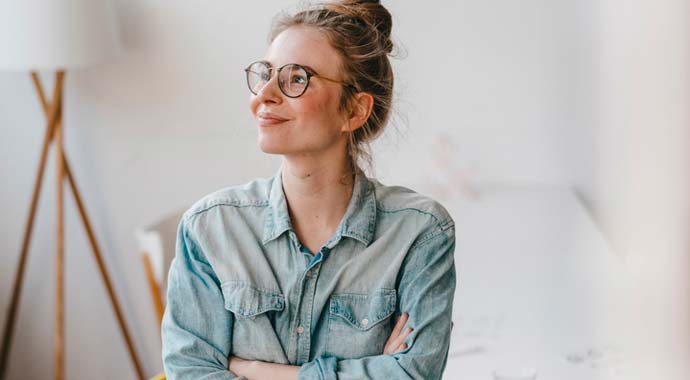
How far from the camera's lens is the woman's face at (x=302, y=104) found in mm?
1208

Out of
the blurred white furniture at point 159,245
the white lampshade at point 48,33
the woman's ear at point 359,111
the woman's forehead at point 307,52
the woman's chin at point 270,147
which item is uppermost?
the white lampshade at point 48,33

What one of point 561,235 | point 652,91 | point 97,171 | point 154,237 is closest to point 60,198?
point 97,171

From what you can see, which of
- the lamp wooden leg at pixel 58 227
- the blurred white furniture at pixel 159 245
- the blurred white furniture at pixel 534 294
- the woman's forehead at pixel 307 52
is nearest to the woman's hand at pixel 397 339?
the woman's forehead at pixel 307 52

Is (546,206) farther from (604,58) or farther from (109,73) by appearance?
(109,73)

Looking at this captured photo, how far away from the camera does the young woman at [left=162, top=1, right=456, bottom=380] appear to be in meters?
1.25

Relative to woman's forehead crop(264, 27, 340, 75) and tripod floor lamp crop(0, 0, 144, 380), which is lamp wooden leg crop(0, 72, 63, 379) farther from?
woman's forehead crop(264, 27, 340, 75)

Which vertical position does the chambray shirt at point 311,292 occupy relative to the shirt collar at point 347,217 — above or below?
below

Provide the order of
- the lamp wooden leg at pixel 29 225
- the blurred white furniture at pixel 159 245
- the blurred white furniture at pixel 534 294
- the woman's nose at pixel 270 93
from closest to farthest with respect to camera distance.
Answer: the woman's nose at pixel 270 93 → the blurred white furniture at pixel 534 294 → the blurred white furniture at pixel 159 245 → the lamp wooden leg at pixel 29 225

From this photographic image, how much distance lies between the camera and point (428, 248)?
4.25 ft

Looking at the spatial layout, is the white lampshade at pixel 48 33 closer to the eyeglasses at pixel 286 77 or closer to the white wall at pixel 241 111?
the white wall at pixel 241 111

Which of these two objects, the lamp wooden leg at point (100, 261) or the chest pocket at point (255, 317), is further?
the lamp wooden leg at point (100, 261)

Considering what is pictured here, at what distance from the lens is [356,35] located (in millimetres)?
1267

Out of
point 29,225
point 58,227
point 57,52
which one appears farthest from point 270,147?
point 29,225

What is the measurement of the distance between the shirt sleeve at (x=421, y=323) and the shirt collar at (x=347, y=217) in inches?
3.0
